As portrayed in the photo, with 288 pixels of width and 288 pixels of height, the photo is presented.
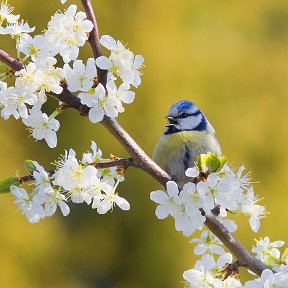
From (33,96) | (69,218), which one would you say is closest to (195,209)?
(33,96)

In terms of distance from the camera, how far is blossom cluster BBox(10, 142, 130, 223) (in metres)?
1.33

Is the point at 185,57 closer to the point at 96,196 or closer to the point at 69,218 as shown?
the point at 69,218

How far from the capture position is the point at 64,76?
133 cm

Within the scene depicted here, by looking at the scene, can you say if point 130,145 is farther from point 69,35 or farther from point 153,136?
point 153,136

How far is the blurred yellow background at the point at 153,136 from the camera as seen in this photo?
4.60m

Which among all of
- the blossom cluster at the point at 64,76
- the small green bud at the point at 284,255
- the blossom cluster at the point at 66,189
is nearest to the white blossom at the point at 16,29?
the blossom cluster at the point at 64,76

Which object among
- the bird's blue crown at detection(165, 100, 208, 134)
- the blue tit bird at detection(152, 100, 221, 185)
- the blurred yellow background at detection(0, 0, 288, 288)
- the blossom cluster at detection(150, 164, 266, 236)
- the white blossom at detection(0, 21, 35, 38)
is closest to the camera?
the blossom cluster at detection(150, 164, 266, 236)

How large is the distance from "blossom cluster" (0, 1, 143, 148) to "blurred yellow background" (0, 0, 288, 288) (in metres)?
3.11

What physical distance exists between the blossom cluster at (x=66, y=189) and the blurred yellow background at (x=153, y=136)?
3.07m

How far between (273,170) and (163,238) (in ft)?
2.34

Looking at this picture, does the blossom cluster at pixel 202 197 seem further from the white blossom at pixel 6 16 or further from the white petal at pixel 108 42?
the white blossom at pixel 6 16

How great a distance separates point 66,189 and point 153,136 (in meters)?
3.24

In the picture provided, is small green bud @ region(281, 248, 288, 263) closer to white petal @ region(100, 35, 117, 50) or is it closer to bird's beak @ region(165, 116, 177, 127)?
white petal @ region(100, 35, 117, 50)

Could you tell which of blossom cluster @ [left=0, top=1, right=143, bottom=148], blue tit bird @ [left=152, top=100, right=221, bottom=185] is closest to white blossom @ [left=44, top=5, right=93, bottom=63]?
blossom cluster @ [left=0, top=1, right=143, bottom=148]
